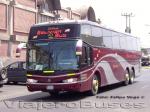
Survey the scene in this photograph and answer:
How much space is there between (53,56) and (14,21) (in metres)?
23.9

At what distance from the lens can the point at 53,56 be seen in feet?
55.7

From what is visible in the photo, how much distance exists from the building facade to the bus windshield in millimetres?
20235

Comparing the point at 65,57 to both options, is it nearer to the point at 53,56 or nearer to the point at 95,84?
the point at 53,56

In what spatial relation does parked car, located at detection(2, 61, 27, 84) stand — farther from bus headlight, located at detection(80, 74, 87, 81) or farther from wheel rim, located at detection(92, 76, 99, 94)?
bus headlight, located at detection(80, 74, 87, 81)

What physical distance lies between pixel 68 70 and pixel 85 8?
4859 cm

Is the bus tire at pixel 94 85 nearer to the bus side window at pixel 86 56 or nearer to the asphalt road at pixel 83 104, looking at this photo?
the asphalt road at pixel 83 104

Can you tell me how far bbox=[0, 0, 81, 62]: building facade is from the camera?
126ft

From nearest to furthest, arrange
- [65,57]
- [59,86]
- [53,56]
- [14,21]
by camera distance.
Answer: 1. [59,86]
2. [65,57]
3. [53,56]
4. [14,21]

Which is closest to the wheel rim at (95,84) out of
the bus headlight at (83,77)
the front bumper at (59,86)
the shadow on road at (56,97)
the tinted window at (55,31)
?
the shadow on road at (56,97)

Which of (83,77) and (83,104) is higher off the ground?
(83,77)

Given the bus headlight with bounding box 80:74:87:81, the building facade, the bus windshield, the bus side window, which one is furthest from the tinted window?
the building facade

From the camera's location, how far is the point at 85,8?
212 ft

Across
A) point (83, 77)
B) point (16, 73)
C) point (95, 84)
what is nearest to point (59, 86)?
point (83, 77)

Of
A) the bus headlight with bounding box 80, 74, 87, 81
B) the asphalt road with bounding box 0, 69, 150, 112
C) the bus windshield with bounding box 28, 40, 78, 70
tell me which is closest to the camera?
the asphalt road with bounding box 0, 69, 150, 112
